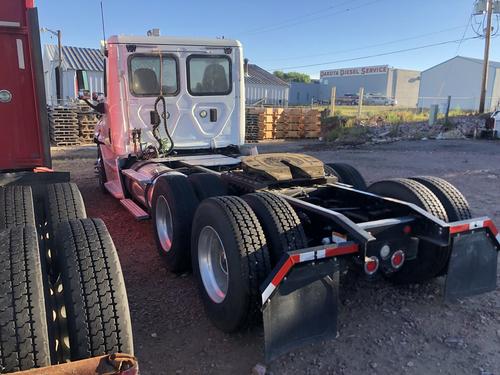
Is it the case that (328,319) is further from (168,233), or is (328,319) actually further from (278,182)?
(168,233)

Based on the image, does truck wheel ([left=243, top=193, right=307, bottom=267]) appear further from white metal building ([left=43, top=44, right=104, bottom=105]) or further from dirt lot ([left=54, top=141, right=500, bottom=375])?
white metal building ([left=43, top=44, right=104, bottom=105])

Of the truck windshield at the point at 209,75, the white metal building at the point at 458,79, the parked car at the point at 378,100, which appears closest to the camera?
the truck windshield at the point at 209,75

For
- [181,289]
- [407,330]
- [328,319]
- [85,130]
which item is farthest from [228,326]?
[85,130]

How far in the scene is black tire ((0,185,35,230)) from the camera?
3432 mm

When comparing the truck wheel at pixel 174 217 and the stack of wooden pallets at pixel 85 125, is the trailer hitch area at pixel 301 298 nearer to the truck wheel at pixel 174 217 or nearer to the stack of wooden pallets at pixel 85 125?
the truck wheel at pixel 174 217

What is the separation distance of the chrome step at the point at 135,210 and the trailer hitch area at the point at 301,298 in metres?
3.18

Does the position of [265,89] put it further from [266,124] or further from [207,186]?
[207,186]

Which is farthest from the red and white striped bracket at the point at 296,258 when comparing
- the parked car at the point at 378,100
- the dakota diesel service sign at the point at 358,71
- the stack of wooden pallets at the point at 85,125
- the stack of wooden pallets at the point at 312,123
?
the dakota diesel service sign at the point at 358,71

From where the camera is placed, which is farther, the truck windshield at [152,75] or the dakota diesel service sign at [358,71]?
the dakota diesel service sign at [358,71]

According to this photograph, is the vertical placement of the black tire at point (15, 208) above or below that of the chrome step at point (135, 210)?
above

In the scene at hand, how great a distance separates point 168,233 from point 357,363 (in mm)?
2705

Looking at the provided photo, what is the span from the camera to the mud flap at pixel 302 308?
299cm

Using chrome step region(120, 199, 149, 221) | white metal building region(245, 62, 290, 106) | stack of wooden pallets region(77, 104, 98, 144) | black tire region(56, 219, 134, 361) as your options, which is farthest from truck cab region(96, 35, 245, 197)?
white metal building region(245, 62, 290, 106)

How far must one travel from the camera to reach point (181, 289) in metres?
4.54
